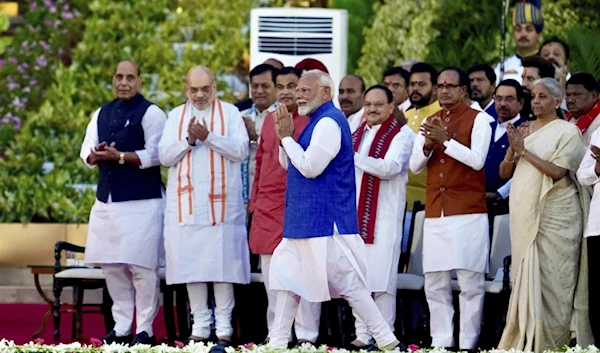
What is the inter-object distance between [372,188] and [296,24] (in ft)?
16.1

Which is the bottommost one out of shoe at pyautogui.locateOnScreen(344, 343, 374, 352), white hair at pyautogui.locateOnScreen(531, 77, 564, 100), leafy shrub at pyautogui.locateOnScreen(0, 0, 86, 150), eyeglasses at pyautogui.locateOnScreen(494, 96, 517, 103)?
shoe at pyautogui.locateOnScreen(344, 343, 374, 352)

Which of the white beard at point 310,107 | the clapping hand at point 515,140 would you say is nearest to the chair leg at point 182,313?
the white beard at point 310,107

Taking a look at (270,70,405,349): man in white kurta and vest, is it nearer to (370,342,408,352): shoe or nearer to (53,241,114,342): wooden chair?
(370,342,408,352): shoe

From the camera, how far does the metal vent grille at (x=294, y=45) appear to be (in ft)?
50.6

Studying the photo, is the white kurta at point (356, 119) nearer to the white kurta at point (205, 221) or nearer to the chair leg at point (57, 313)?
the white kurta at point (205, 221)

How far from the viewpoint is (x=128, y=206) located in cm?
1128

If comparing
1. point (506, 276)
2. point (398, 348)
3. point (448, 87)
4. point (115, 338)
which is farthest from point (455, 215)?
point (115, 338)

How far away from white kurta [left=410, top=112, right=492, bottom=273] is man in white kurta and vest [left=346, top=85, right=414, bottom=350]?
27cm

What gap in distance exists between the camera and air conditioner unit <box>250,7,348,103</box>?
15.5m

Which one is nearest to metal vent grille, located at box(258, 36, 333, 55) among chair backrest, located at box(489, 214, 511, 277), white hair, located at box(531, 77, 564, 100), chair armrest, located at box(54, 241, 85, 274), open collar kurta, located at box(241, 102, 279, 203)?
open collar kurta, located at box(241, 102, 279, 203)

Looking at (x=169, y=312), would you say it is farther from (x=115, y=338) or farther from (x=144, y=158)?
(x=144, y=158)

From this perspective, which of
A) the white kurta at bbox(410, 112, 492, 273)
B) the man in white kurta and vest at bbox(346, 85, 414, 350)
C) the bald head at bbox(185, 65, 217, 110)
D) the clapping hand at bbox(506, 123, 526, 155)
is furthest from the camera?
the bald head at bbox(185, 65, 217, 110)

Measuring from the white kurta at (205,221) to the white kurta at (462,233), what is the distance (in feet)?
4.50

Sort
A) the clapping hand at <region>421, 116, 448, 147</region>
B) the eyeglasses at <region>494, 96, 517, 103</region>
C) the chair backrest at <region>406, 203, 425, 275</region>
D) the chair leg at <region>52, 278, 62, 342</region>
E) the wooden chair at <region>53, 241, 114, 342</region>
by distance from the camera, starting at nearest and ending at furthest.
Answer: the clapping hand at <region>421, 116, 448, 147</region> < the eyeglasses at <region>494, 96, 517, 103</region> < the chair leg at <region>52, 278, 62, 342</region> < the chair backrest at <region>406, 203, 425, 275</region> < the wooden chair at <region>53, 241, 114, 342</region>
